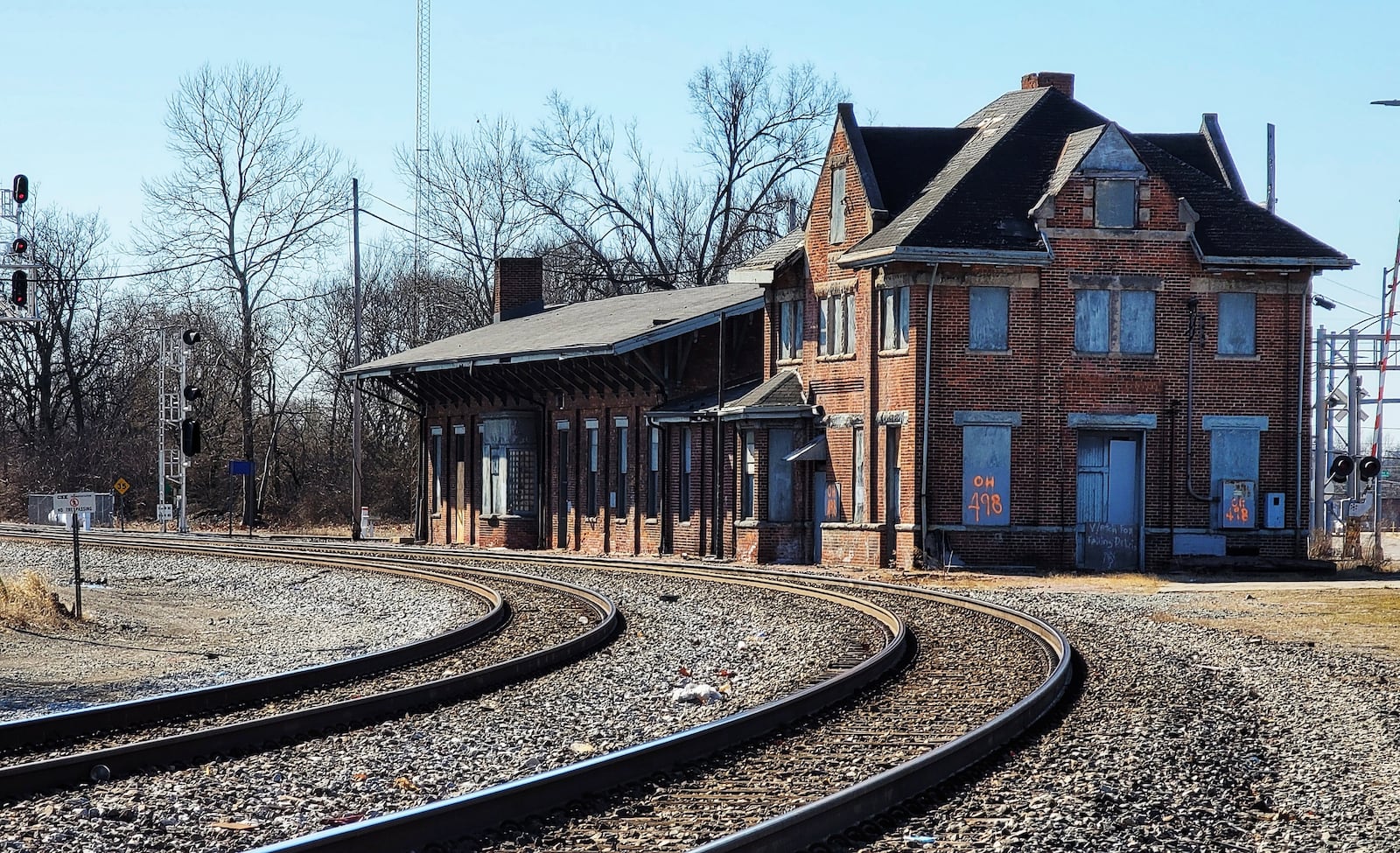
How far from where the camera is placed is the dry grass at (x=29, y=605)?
18.0 m

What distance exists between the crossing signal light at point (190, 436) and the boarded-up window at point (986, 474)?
82.1ft

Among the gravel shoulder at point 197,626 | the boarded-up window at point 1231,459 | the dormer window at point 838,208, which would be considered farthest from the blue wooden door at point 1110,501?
the gravel shoulder at point 197,626

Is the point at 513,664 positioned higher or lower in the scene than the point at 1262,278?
lower

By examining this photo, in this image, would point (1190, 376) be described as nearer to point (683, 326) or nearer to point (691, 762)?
point (683, 326)

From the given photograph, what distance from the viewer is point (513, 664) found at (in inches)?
521

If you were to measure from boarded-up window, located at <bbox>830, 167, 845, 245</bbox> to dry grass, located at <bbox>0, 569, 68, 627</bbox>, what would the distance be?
16893mm

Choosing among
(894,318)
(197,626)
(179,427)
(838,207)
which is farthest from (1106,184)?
(179,427)

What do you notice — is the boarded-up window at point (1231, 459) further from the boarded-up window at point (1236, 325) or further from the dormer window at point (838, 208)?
the dormer window at point (838, 208)

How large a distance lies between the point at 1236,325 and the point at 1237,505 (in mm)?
3259

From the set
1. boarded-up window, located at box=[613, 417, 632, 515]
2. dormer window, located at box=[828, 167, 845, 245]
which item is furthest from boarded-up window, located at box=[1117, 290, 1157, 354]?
boarded-up window, located at box=[613, 417, 632, 515]

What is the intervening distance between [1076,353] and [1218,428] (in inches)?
115

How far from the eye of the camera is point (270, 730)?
9.88 meters

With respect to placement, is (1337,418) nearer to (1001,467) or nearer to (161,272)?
(1001,467)

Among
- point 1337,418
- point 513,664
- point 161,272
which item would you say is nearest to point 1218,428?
point 1337,418
